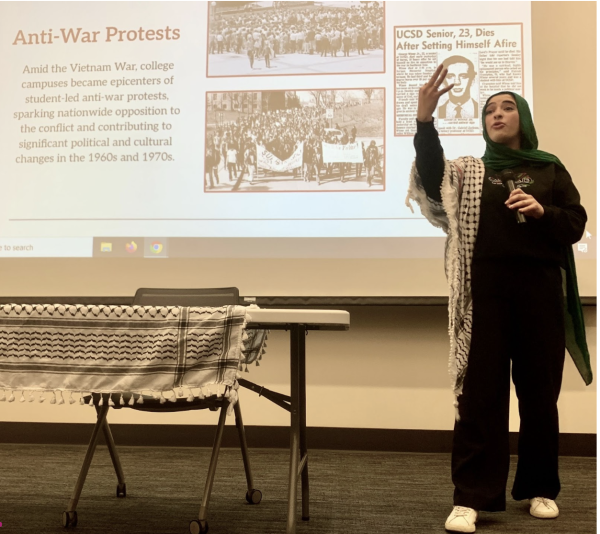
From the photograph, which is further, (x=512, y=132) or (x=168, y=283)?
(x=168, y=283)

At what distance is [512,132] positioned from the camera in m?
1.95

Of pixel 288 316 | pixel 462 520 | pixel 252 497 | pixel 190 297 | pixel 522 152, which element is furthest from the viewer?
pixel 190 297

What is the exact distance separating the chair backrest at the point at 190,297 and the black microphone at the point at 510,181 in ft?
3.38

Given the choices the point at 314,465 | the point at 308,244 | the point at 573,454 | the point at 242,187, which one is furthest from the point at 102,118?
the point at 573,454

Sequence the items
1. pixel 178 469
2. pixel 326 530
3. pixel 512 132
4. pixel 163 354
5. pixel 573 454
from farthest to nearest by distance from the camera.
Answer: pixel 573 454 < pixel 178 469 < pixel 512 132 < pixel 326 530 < pixel 163 354

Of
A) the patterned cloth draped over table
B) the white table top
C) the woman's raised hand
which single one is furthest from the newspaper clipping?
the patterned cloth draped over table

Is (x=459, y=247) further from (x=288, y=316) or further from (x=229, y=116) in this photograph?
(x=229, y=116)

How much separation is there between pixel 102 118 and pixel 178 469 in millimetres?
1852

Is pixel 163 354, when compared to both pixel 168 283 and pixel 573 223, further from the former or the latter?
pixel 168 283

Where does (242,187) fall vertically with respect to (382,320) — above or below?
above

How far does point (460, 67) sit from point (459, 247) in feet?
4.95

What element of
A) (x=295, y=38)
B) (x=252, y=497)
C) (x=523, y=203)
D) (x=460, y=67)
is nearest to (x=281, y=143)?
(x=295, y=38)

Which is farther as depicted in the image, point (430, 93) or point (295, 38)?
point (295, 38)

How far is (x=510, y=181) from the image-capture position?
5.85 ft
